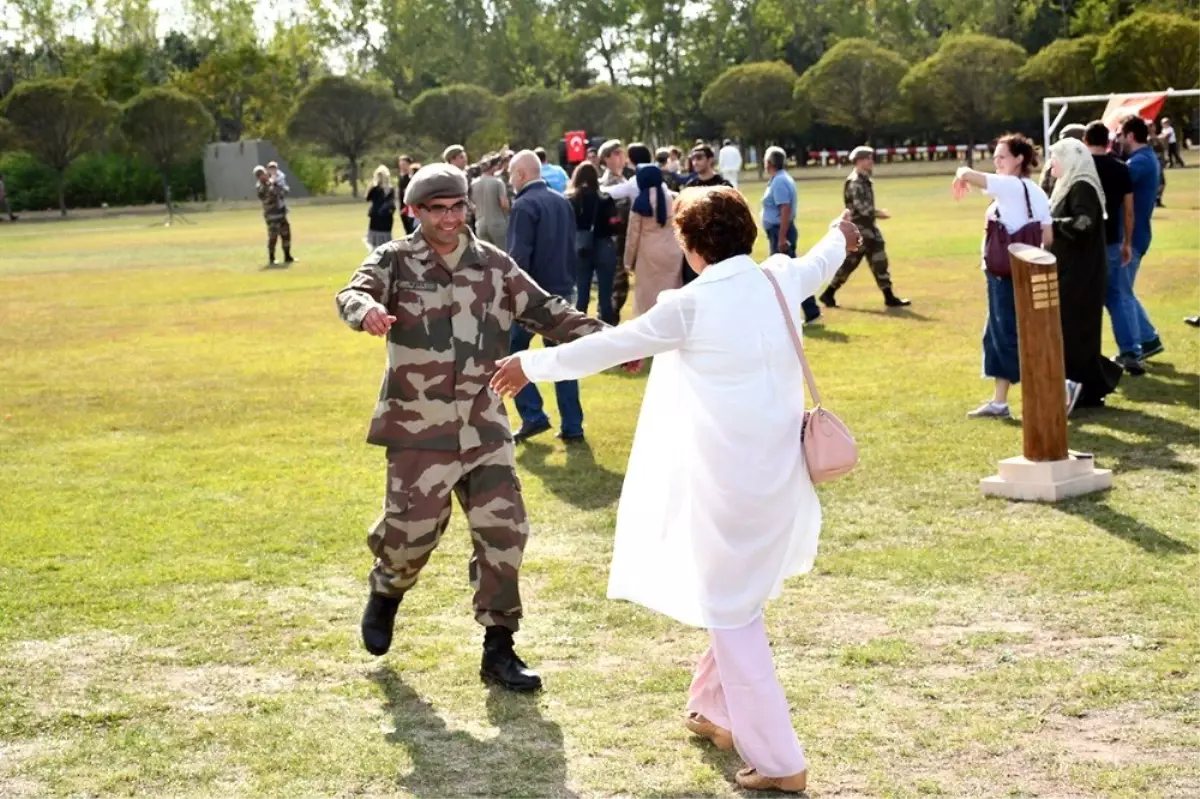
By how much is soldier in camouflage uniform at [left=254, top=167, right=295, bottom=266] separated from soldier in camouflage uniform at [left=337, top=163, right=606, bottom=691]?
25536 millimetres

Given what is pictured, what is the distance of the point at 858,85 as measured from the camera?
7694 cm

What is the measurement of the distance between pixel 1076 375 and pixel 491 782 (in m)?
7.71

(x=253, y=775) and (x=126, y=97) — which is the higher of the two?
(x=126, y=97)

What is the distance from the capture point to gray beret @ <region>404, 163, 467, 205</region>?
6223 millimetres

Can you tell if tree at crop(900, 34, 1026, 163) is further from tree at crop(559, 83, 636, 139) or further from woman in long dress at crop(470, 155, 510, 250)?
woman in long dress at crop(470, 155, 510, 250)

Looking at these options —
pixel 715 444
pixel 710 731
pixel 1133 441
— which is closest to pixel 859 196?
pixel 1133 441

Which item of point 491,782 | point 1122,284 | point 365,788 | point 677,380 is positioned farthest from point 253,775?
point 1122,284

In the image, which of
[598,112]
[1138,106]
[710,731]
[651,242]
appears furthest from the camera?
[598,112]

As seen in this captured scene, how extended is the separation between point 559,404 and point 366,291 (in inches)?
232

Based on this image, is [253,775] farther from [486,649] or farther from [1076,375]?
[1076,375]

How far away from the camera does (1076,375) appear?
12031 mm

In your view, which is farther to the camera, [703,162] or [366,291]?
[703,162]

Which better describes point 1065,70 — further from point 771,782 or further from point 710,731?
point 771,782

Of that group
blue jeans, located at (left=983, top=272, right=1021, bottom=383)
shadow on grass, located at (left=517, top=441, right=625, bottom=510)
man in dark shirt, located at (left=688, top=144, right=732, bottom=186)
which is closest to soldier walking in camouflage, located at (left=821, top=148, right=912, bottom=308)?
Answer: man in dark shirt, located at (left=688, top=144, right=732, bottom=186)
